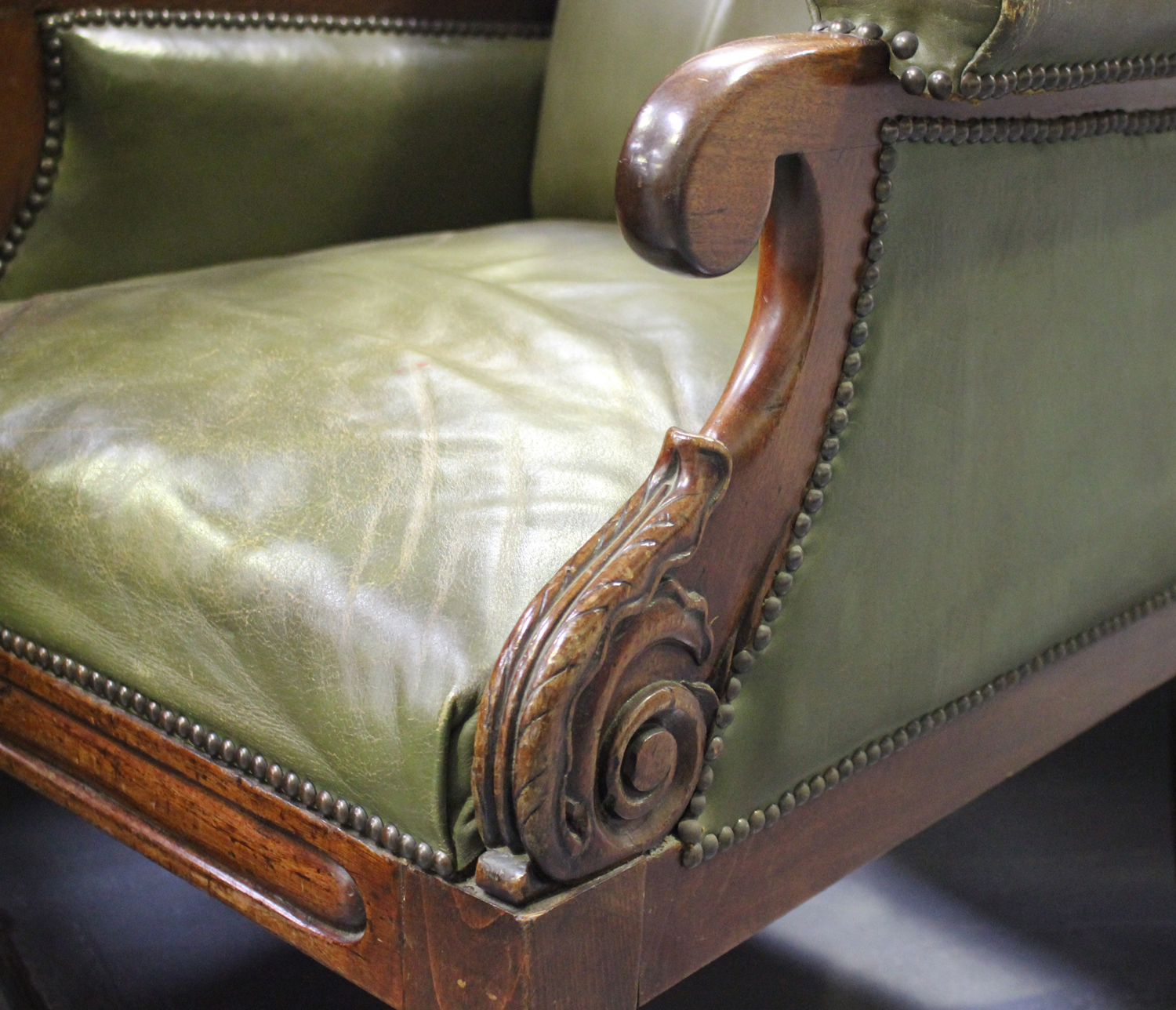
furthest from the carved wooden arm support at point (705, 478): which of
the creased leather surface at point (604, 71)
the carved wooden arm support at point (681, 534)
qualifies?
the creased leather surface at point (604, 71)

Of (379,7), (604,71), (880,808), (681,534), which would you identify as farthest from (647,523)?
(379,7)

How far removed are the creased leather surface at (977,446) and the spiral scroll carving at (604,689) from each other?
0.05m

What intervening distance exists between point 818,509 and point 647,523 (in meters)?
0.10

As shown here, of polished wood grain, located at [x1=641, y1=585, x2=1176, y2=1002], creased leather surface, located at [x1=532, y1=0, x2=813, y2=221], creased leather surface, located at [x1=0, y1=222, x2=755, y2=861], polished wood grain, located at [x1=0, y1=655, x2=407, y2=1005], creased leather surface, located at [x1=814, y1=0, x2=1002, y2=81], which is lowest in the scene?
polished wood grain, located at [x1=0, y1=655, x2=407, y2=1005]

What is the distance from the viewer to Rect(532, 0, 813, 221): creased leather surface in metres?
0.98

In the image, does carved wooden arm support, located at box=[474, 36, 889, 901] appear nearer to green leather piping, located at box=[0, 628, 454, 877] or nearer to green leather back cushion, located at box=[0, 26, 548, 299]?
green leather piping, located at box=[0, 628, 454, 877]

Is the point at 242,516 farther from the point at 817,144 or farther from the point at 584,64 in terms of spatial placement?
the point at 584,64

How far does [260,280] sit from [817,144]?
18.9 inches

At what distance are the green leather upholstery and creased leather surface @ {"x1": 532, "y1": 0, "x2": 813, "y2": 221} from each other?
41 centimetres

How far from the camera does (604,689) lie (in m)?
0.50

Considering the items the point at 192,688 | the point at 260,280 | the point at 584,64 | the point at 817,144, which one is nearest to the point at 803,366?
the point at 817,144

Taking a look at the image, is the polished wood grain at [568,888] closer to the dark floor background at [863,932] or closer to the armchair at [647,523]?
the armchair at [647,523]

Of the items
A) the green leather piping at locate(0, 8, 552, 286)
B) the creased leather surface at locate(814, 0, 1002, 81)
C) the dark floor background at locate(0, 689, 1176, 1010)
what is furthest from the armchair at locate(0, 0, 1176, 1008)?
the dark floor background at locate(0, 689, 1176, 1010)

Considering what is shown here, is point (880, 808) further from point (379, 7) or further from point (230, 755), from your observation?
point (379, 7)
